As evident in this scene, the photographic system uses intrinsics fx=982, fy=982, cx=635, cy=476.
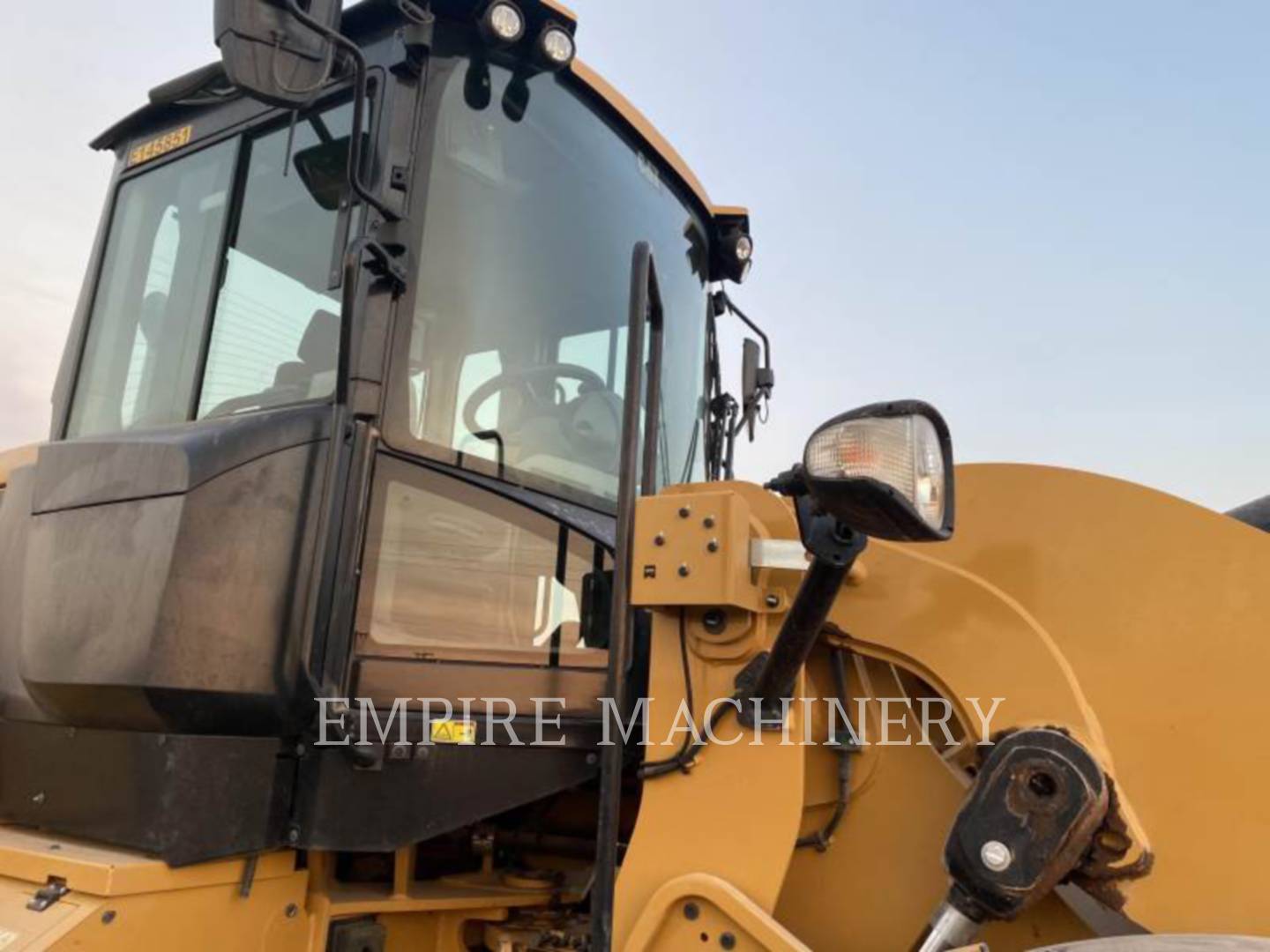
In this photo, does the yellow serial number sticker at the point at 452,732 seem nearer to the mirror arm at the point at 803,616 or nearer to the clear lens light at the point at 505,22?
the mirror arm at the point at 803,616

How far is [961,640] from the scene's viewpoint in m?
1.71

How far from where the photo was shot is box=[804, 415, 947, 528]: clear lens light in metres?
1.26

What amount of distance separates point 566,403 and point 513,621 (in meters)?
0.57

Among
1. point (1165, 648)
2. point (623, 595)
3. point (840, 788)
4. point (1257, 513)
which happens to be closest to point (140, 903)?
point (623, 595)

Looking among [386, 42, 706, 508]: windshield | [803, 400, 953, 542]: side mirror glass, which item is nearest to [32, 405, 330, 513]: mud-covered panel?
[386, 42, 706, 508]: windshield

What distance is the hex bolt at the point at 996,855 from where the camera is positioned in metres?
→ 1.45

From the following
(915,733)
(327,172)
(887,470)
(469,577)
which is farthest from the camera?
(327,172)

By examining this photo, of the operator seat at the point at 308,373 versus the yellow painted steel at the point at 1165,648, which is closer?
the yellow painted steel at the point at 1165,648

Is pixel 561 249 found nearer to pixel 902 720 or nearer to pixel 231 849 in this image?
pixel 902 720

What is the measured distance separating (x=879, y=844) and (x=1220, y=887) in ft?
1.78

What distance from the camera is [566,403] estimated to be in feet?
7.88

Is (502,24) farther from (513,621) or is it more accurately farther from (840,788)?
(840,788)

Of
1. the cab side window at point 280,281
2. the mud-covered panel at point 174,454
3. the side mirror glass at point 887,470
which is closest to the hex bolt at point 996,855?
the side mirror glass at point 887,470

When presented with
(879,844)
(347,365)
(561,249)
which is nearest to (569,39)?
(561,249)
